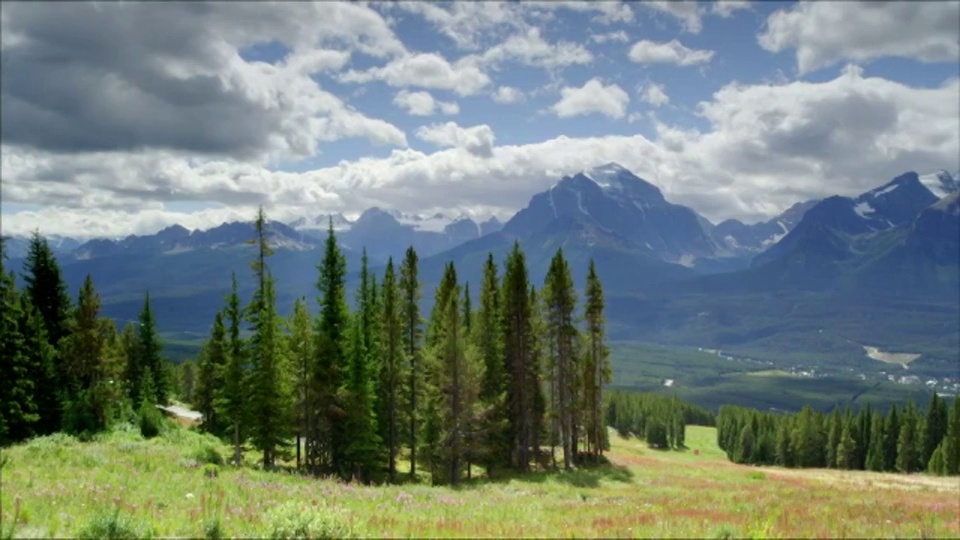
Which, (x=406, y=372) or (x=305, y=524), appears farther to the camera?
(x=406, y=372)

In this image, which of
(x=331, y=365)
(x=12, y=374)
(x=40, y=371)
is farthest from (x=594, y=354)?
(x=12, y=374)

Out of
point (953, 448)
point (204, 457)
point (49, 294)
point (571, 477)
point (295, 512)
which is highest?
point (49, 294)

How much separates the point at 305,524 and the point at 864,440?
125 meters

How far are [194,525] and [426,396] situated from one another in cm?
3225

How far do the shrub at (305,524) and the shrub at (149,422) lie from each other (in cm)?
3563

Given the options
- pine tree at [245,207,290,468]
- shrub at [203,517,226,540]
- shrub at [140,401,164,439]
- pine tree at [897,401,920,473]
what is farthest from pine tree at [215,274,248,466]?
pine tree at [897,401,920,473]

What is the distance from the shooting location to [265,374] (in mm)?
38094

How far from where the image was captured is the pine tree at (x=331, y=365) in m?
40.7

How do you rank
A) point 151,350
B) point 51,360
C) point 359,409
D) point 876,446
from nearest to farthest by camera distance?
point 359,409, point 51,360, point 151,350, point 876,446

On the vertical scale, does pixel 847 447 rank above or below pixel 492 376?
below

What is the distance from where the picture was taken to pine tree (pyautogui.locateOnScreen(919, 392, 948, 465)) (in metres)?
99.9

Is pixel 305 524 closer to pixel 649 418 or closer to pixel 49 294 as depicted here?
pixel 49 294

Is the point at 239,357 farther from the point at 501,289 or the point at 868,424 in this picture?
the point at 868,424

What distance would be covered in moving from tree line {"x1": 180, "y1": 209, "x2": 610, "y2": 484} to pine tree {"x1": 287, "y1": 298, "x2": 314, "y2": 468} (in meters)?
0.08
